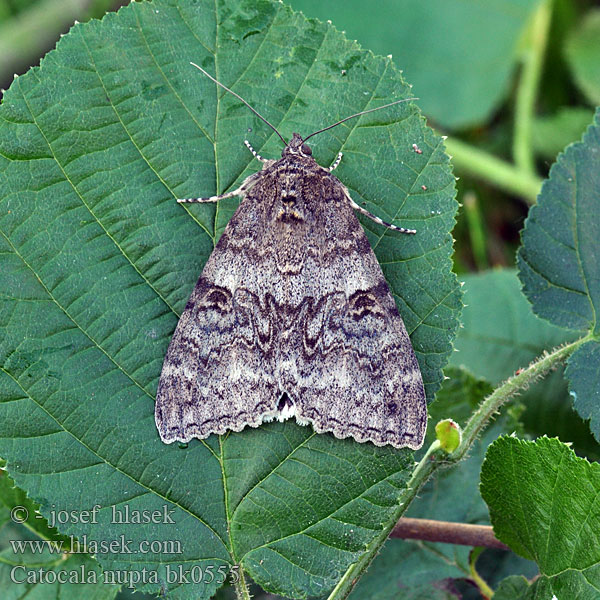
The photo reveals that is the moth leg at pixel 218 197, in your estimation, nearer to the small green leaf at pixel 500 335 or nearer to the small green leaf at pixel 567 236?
the small green leaf at pixel 567 236

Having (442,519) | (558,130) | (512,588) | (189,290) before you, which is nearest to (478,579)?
(442,519)

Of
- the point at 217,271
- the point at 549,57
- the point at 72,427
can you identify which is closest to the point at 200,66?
the point at 217,271

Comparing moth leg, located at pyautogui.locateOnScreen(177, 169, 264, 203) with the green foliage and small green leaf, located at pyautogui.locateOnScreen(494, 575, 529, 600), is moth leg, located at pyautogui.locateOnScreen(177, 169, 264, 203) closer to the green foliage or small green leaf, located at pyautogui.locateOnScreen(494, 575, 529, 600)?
the green foliage

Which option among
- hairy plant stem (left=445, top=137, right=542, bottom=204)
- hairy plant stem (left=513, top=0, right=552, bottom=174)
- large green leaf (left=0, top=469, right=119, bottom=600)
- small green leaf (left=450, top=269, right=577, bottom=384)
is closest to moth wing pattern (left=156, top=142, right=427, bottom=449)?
large green leaf (left=0, top=469, right=119, bottom=600)

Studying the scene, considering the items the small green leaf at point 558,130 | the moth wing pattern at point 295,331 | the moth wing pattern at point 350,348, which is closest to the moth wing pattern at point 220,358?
the moth wing pattern at point 295,331

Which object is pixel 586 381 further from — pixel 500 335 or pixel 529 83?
pixel 529 83

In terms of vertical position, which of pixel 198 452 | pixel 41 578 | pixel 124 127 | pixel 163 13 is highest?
pixel 163 13

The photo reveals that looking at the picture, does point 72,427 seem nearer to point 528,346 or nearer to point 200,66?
point 200,66

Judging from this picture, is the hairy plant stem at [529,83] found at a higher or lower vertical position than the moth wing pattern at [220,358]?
higher
